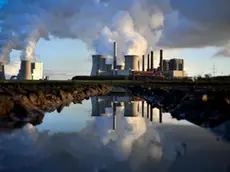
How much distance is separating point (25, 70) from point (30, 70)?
336 cm

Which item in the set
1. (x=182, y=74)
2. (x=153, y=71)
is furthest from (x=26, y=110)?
(x=182, y=74)

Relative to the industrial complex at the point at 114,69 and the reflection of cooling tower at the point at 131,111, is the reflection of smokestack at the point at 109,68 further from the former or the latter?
the reflection of cooling tower at the point at 131,111

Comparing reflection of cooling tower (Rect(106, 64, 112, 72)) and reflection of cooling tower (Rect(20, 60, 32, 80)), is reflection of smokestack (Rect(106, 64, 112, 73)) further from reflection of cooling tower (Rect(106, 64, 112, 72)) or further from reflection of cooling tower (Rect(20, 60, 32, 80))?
reflection of cooling tower (Rect(20, 60, 32, 80))

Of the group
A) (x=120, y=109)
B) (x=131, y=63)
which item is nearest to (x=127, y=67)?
(x=131, y=63)

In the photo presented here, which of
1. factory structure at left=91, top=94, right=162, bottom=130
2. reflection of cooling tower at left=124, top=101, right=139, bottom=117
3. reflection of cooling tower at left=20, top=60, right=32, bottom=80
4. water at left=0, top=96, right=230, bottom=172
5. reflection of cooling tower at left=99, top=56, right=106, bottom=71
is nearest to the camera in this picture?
water at left=0, top=96, right=230, bottom=172

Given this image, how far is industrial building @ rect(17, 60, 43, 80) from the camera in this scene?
113 metres

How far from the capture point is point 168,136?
46.0ft

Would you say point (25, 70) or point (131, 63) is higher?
point (131, 63)

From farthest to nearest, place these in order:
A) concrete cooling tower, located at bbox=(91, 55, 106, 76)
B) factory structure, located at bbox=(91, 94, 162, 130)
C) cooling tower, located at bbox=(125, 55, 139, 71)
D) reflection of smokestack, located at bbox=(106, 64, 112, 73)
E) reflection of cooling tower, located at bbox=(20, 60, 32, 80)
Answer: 1. concrete cooling tower, located at bbox=(91, 55, 106, 76)
2. reflection of smokestack, located at bbox=(106, 64, 112, 73)
3. cooling tower, located at bbox=(125, 55, 139, 71)
4. reflection of cooling tower, located at bbox=(20, 60, 32, 80)
5. factory structure, located at bbox=(91, 94, 162, 130)

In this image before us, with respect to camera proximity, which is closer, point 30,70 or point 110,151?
point 110,151

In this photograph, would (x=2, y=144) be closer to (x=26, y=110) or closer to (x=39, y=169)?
(x=39, y=169)

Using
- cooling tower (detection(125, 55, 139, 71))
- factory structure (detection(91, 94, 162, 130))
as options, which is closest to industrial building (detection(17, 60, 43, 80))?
cooling tower (detection(125, 55, 139, 71))

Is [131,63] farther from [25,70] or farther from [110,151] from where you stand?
[110,151]

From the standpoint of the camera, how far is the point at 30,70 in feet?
384
